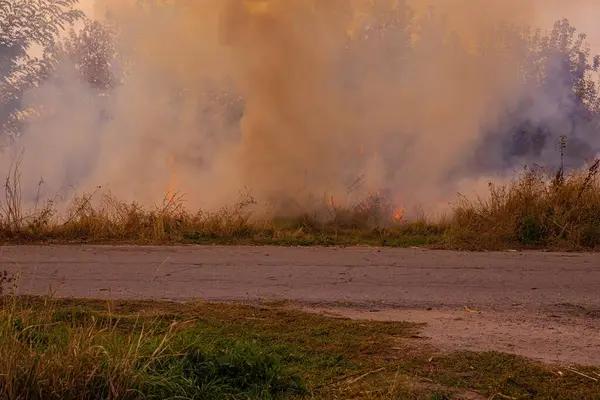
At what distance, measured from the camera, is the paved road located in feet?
22.1

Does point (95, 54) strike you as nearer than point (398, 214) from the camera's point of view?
No

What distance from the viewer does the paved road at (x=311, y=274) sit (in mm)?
6742

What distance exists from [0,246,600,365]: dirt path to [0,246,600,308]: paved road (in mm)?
13

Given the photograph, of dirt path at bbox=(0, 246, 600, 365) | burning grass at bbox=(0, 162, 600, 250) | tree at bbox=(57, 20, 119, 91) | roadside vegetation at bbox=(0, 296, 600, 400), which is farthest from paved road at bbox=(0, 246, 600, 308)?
tree at bbox=(57, 20, 119, 91)

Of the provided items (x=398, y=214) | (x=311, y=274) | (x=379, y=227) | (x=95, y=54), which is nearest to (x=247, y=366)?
(x=311, y=274)

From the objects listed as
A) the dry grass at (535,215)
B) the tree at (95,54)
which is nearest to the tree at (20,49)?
the tree at (95,54)

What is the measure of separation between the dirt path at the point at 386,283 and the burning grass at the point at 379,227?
82cm

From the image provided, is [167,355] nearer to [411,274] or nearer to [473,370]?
A: [473,370]

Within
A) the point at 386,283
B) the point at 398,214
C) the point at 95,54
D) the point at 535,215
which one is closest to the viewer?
the point at 386,283

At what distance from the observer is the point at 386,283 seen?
7.36m

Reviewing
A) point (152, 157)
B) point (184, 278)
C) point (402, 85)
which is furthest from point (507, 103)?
point (184, 278)

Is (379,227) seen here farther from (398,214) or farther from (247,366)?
(247,366)

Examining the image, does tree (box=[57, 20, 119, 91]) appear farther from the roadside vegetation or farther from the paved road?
the roadside vegetation

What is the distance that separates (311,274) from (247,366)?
366cm
